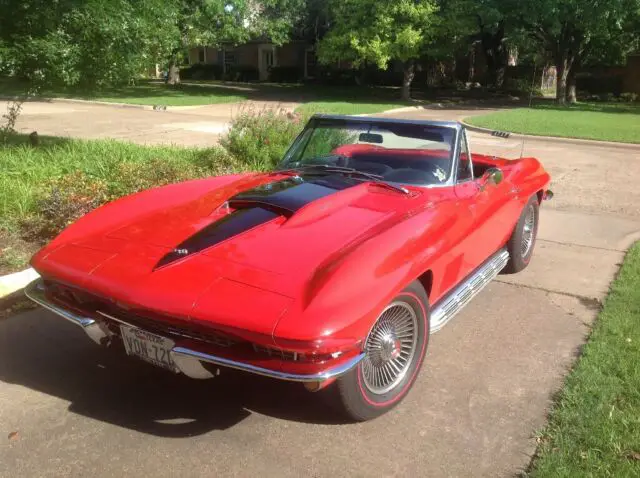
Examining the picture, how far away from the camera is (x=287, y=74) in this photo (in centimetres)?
4119

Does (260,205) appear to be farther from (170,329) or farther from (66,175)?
(66,175)

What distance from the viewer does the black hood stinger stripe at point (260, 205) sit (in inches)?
118

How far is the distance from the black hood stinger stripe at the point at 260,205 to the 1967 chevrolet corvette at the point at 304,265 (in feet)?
0.04

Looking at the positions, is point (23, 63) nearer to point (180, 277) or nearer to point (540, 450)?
point (180, 277)

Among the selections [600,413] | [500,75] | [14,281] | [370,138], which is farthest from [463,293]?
[500,75]

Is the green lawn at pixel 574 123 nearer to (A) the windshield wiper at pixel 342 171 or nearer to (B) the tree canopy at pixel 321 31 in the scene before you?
(B) the tree canopy at pixel 321 31

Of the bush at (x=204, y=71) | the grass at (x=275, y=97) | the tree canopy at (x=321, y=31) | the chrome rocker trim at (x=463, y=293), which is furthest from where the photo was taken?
the bush at (x=204, y=71)

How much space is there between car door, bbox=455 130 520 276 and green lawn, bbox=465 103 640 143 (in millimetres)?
10862

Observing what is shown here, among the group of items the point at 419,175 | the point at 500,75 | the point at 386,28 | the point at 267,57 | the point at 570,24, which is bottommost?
the point at 419,175

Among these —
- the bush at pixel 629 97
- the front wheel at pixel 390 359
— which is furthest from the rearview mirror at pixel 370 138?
the bush at pixel 629 97

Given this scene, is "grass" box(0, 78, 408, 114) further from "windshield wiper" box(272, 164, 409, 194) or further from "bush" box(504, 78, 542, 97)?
"windshield wiper" box(272, 164, 409, 194)

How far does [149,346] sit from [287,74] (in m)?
40.4

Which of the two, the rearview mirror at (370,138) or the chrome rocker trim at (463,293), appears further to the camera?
the rearview mirror at (370,138)

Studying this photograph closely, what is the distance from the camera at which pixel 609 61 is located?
104 feet
